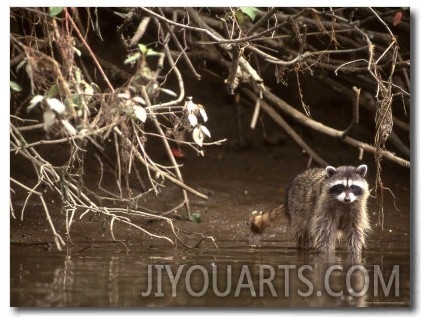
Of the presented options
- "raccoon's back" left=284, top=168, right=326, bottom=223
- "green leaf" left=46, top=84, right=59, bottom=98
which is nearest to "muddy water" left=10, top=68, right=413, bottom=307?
"raccoon's back" left=284, top=168, right=326, bottom=223

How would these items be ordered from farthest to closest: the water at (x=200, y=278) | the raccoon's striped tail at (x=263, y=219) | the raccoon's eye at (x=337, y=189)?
the raccoon's striped tail at (x=263, y=219)
the raccoon's eye at (x=337, y=189)
the water at (x=200, y=278)

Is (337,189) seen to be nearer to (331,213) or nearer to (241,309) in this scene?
(331,213)

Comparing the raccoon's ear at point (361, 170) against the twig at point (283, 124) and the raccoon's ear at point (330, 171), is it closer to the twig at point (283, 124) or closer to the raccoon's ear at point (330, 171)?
the raccoon's ear at point (330, 171)

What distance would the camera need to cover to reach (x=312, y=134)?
37.1 ft

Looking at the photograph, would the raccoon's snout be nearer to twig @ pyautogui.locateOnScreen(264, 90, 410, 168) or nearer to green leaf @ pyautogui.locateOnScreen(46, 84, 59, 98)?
twig @ pyautogui.locateOnScreen(264, 90, 410, 168)

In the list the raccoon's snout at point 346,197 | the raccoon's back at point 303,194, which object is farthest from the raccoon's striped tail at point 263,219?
the raccoon's snout at point 346,197

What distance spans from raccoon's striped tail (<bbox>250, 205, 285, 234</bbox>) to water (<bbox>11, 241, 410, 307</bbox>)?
70 centimetres

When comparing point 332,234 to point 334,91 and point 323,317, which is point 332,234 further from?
point 323,317

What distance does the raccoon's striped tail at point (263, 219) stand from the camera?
9.30m

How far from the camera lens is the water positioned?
6387 mm

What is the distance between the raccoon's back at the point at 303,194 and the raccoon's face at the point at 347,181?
245 mm

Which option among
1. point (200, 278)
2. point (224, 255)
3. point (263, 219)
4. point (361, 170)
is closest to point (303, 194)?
point (263, 219)

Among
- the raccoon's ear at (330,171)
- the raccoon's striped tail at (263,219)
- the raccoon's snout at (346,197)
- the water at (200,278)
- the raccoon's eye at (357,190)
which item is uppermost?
the raccoon's ear at (330,171)

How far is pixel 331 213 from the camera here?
9.18m
